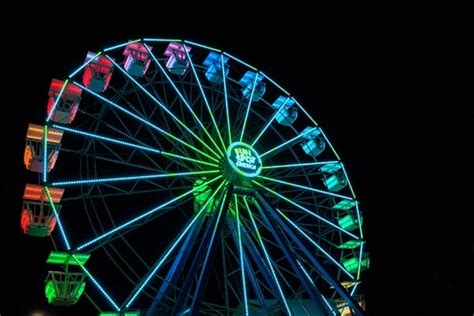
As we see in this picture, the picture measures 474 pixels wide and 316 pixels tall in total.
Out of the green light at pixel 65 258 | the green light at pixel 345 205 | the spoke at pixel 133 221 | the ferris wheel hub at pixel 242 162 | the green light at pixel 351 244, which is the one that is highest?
the ferris wheel hub at pixel 242 162

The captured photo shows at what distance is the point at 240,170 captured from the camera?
1595 centimetres

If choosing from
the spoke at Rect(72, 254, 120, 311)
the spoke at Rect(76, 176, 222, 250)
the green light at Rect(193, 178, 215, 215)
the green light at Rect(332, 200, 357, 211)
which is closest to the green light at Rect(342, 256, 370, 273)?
the green light at Rect(332, 200, 357, 211)

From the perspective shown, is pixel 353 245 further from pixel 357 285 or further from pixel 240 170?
pixel 240 170

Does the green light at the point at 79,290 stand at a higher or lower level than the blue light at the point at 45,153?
lower

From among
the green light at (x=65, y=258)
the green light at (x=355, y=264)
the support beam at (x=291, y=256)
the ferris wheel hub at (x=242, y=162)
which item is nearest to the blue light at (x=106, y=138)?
the ferris wheel hub at (x=242, y=162)

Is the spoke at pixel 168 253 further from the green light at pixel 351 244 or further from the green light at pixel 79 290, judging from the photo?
the green light at pixel 351 244

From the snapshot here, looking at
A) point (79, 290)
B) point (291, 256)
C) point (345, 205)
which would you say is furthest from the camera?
point (345, 205)

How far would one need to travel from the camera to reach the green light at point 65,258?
12578 millimetres

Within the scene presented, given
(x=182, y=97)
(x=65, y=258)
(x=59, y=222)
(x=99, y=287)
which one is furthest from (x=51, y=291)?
(x=182, y=97)

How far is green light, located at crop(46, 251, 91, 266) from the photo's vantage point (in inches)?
495

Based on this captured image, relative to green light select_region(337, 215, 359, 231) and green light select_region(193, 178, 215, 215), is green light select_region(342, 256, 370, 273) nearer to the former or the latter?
green light select_region(337, 215, 359, 231)

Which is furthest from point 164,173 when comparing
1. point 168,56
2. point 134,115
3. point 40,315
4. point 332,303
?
point 40,315

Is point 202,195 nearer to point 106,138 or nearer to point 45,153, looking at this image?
point 106,138

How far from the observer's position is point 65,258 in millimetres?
12648
